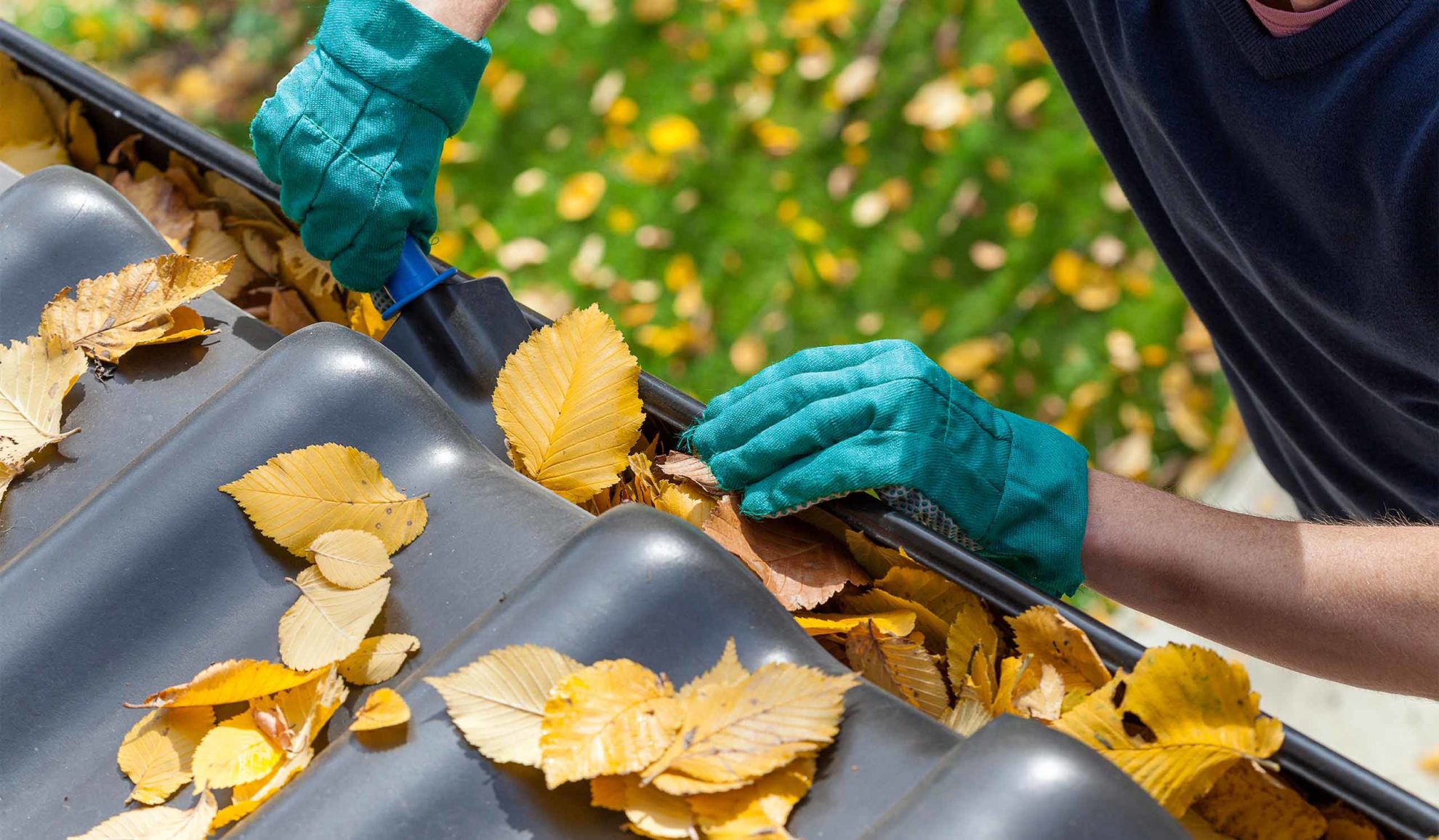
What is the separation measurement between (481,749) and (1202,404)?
2.21 meters

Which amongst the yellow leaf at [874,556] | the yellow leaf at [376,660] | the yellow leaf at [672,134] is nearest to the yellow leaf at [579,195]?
the yellow leaf at [672,134]

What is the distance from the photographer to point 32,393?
3.42ft

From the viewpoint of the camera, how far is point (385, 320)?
126 centimetres

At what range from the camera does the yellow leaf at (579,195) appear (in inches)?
110

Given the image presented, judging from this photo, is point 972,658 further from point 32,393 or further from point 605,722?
point 32,393

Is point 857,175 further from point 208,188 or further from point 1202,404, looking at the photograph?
point 208,188

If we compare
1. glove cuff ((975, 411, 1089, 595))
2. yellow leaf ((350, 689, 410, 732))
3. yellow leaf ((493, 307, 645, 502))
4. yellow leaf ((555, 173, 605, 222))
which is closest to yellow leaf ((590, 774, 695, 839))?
yellow leaf ((350, 689, 410, 732))

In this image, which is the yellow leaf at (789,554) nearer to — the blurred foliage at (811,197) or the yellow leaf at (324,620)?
the yellow leaf at (324,620)

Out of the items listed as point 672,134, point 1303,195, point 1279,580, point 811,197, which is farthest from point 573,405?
point 672,134

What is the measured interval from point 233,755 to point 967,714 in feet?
1.98

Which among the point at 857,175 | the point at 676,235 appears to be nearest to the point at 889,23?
the point at 857,175

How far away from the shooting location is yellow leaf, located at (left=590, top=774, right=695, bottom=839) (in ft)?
2.43

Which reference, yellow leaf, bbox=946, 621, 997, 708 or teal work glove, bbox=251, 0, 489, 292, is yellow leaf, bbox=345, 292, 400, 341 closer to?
teal work glove, bbox=251, 0, 489, 292

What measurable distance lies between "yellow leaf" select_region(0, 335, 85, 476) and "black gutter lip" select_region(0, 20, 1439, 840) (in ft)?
1.12
